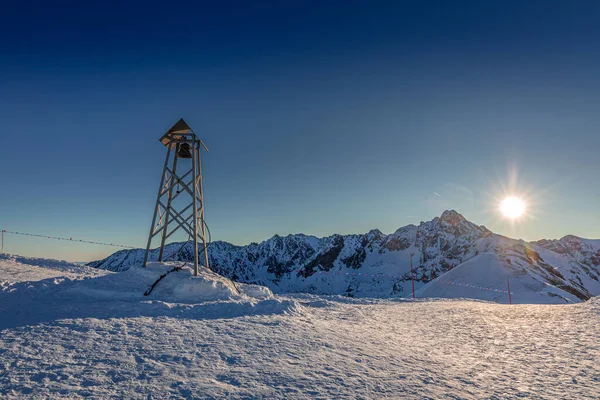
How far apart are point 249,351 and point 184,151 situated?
1132 centimetres

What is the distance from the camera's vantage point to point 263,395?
4.98 meters

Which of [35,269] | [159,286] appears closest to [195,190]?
[159,286]

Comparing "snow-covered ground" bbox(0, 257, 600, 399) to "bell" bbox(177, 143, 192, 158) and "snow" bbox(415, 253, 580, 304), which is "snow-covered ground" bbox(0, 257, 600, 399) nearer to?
"bell" bbox(177, 143, 192, 158)

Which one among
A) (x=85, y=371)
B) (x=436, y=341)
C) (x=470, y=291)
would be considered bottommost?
(x=470, y=291)

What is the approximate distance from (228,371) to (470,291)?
68.6 meters

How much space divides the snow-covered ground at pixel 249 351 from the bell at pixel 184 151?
6235 millimetres

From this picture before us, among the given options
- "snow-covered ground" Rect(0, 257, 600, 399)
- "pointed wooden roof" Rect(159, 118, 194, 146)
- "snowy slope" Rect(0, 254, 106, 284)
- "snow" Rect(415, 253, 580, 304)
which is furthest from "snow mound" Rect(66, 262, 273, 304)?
"snow" Rect(415, 253, 580, 304)

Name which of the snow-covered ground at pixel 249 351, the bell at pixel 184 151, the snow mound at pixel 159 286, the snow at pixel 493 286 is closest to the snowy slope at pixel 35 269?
the snow mound at pixel 159 286

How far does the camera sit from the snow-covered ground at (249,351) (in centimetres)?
520

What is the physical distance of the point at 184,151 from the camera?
613 inches

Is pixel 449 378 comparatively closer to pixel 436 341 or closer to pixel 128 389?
pixel 436 341

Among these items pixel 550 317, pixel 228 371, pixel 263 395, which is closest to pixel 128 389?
pixel 228 371

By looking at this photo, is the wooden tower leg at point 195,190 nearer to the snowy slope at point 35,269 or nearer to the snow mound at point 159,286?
the snow mound at point 159,286

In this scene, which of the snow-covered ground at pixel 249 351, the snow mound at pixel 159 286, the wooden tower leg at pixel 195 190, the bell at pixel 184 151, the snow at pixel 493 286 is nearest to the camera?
the snow-covered ground at pixel 249 351
